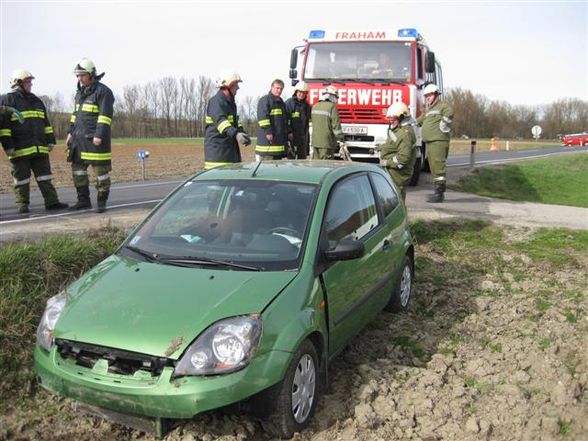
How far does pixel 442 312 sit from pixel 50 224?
4.96 metres

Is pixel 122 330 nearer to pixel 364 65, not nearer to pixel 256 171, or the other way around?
pixel 256 171

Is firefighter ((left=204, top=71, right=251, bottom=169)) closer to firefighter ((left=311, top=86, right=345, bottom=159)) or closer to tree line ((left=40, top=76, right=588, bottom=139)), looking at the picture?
firefighter ((left=311, top=86, right=345, bottom=159))

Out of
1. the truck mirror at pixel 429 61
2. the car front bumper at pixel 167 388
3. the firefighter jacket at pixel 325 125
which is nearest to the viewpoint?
the car front bumper at pixel 167 388

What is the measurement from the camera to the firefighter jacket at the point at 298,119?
10.7 m

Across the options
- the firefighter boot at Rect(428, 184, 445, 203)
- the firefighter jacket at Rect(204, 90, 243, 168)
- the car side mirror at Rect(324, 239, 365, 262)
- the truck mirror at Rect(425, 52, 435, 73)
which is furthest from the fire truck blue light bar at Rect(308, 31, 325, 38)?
the car side mirror at Rect(324, 239, 365, 262)

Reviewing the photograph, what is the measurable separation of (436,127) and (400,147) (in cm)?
282

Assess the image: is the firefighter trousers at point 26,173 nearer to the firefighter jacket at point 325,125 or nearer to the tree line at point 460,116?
the firefighter jacket at point 325,125

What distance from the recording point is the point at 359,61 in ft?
40.5

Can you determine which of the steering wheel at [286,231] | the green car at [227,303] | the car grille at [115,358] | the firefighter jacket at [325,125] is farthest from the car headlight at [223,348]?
the firefighter jacket at [325,125]

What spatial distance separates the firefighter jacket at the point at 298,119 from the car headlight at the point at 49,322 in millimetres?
7374

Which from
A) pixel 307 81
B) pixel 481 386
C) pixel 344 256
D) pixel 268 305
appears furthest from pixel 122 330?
pixel 307 81

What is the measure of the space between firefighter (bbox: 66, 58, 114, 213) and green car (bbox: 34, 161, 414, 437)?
3821 millimetres

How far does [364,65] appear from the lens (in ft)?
40.4

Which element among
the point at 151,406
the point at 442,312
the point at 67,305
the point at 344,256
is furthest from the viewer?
the point at 442,312
